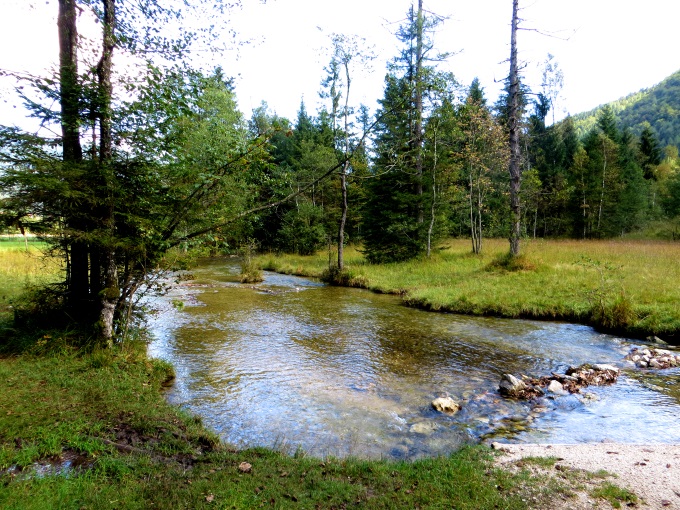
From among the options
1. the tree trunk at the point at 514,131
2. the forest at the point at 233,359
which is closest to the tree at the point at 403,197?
the tree trunk at the point at 514,131

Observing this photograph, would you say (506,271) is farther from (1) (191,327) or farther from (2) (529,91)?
(1) (191,327)

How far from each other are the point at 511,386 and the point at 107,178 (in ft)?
25.0

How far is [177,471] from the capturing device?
358 centimetres

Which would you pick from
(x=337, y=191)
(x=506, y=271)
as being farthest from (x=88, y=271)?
(x=337, y=191)

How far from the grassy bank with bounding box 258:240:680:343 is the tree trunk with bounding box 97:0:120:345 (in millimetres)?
10400

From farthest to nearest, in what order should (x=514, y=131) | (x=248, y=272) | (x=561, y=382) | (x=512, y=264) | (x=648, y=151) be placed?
(x=648, y=151) → (x=248, y=272) → (x=512, y=264) → (x=514, y=131) → (x=561, y=382)

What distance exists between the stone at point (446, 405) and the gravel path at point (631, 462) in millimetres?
1287

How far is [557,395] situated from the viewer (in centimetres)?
647

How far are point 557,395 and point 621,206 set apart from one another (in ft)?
121

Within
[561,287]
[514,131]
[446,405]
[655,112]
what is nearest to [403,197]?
[514,131]

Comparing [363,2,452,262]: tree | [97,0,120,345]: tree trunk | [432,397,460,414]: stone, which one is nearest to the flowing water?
[432,397,460,414]: stone

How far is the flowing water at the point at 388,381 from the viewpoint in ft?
17.0

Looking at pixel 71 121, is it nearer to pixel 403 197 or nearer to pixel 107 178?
pixel 107 178

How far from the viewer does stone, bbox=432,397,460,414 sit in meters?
5.95
